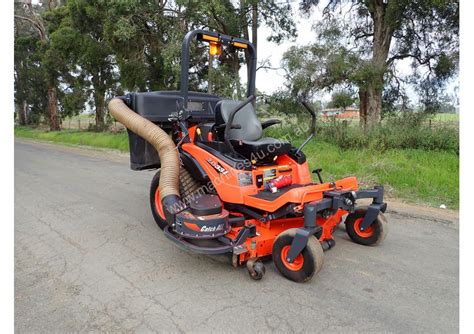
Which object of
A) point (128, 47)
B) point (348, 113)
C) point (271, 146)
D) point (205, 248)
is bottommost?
point (205, 248)

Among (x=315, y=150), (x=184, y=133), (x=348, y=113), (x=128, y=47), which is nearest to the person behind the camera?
(x=184, y=133)

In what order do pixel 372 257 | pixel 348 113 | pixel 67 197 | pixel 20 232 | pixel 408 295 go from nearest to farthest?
pixel 408 295, pixel 372 257, pixel 20 232, pixel 67 197, pixel 348 113

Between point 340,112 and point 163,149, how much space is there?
24.5 feet

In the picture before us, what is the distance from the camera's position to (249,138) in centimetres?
400

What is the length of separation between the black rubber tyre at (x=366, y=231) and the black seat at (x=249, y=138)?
1.09m

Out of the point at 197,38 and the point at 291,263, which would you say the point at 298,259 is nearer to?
the point at 291,263

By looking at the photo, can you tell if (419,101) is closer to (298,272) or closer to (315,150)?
(315,150)

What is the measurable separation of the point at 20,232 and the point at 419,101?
1139 cm

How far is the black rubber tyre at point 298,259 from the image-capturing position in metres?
3.05

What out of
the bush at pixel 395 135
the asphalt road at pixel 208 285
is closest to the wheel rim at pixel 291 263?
the asphalt road at pixel 208 285

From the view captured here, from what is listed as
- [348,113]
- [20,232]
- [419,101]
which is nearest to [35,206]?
[20,232]

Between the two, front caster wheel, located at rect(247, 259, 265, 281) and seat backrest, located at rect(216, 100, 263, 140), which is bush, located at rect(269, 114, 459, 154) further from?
front caster wheel, located at rect(247, 259, 265, 281)

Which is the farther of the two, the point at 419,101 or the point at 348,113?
the point at 419,101

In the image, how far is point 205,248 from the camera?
329 cm
